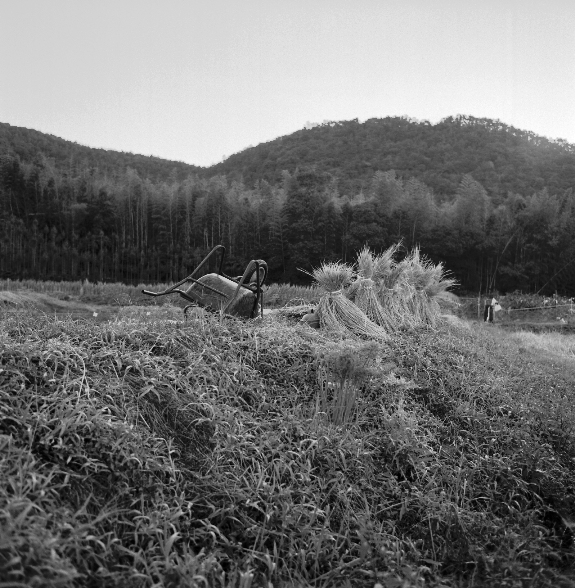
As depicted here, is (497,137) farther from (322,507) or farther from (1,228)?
(322,507)

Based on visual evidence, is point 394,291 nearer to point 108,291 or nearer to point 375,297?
point 375,297

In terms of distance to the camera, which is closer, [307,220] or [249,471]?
[249,471]

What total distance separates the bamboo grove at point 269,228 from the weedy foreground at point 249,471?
17961 millimetres

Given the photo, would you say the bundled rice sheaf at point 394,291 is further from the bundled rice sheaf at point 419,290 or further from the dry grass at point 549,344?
the dry grass at point 549,344

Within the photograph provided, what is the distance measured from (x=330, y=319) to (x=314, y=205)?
60.9 ft

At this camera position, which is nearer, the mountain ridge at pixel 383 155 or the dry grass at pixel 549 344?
the dry grass at pixel 549 344

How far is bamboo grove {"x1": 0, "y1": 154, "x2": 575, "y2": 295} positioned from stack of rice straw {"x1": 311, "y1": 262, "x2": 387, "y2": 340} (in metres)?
15.1

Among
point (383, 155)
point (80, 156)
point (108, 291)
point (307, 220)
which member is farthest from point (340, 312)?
point (80, 156)

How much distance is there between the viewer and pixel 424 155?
36.3 metres

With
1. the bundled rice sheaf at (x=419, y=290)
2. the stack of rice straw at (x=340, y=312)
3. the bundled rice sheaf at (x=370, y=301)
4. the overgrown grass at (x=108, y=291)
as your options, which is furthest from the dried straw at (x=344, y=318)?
the overgrown grass at (x=108, y=291)

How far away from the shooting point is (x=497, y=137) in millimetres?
35875

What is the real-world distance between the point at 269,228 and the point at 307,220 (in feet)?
5.66

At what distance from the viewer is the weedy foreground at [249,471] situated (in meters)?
1.40

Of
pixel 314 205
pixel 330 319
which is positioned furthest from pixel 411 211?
pixel 330 319
